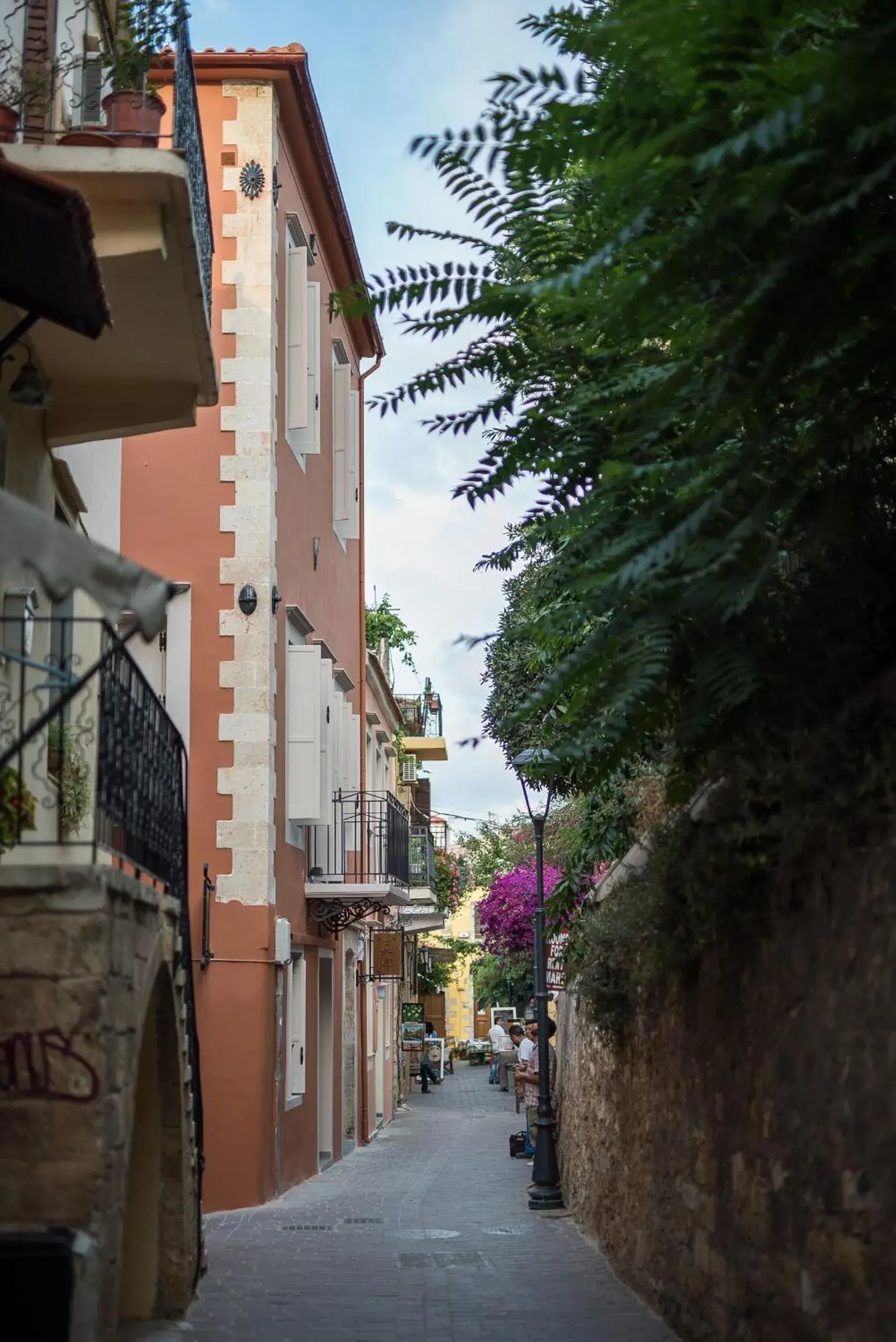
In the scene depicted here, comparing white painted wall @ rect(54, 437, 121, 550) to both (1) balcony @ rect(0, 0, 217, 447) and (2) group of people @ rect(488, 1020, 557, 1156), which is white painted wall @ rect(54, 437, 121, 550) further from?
(2) group of people @ rect(488, 1020, 557, 1156)

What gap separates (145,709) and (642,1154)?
449 cm

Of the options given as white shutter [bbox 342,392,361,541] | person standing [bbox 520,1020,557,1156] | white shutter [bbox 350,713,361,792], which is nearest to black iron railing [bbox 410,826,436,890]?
white shutter [bbox 350,713,361,792]

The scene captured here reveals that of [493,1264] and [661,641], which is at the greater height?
[661,641]

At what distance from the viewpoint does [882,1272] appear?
5.42m

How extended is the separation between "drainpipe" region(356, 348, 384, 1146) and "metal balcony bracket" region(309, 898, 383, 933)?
16.6 ft

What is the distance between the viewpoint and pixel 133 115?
840cm

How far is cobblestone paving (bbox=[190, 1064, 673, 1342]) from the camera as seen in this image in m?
9.20

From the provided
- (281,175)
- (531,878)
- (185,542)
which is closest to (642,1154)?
(185,542)

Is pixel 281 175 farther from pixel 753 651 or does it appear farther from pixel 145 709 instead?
pixel 753 651

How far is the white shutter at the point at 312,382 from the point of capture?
745 inches

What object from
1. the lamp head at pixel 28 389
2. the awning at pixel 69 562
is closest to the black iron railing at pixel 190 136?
the lamp head at pixel 28 389

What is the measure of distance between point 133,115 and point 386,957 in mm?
21722

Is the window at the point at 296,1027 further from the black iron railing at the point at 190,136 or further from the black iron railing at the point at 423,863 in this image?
the black iron railing at the point at 190,136

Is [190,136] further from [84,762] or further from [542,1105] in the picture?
[542,1105]
